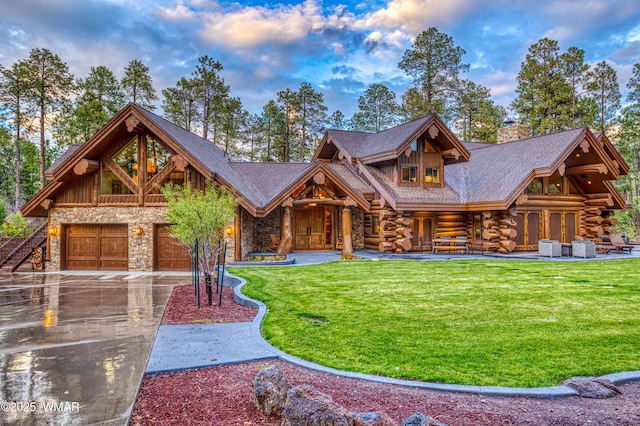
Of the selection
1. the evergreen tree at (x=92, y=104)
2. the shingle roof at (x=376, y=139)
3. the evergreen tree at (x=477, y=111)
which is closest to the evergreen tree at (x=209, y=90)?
the evergreen tree at (x=92, y=104)

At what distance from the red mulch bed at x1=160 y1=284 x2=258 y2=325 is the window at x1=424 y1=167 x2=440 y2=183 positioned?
14.1 metres

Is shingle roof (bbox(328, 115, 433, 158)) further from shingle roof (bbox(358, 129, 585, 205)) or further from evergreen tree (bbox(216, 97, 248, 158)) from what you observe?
evergreen tree (bbox(216, 97, 248, 158))

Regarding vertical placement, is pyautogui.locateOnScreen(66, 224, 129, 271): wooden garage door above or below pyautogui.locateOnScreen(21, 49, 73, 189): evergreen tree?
below

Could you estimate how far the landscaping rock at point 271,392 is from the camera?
3.26m

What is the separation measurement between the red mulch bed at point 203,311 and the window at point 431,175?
14.1 metres

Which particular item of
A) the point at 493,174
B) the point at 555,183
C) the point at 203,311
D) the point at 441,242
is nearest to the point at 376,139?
the point at 493,174

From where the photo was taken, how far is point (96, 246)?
15648mm

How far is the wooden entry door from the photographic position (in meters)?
19.5

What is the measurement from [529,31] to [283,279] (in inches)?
1281

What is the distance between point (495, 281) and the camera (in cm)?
1037

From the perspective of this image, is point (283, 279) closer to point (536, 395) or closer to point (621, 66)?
point (536, 395)

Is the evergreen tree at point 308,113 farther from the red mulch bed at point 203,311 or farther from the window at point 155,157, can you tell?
the red mulch bed at point 203,311

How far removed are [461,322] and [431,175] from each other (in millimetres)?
14947

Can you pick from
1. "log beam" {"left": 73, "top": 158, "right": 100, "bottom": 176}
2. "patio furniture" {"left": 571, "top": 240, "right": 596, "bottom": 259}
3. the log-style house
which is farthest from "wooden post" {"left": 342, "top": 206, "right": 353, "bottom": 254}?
"log beam" {"left": 73, "top": 158, "right": 100, "bottom": 176}
